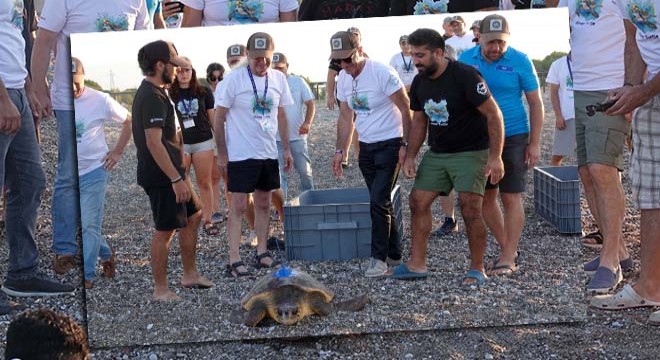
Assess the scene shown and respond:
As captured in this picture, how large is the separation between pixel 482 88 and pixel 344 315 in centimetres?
138

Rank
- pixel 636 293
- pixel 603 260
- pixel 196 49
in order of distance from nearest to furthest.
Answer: pixel 196 49
pixel 636 293
pixel 603 260

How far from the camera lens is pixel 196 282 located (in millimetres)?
5727

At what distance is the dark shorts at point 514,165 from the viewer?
5.79 metres

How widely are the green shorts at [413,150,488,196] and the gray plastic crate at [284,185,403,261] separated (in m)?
0.18

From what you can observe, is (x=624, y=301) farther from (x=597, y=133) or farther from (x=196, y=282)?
(x=196, y=282)

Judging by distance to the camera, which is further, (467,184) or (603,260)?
(603,260)

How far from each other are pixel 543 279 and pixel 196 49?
2.19 metres

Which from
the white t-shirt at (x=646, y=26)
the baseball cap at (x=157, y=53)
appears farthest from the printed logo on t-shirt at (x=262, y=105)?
the white t-shirt at (x=646, y=26)

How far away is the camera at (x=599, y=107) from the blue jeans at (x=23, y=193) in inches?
124

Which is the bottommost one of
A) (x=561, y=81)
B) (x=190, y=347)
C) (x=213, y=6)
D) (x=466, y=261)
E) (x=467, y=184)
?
(x=190, y=347)

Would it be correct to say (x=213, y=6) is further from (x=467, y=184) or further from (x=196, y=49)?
(x=467, y=184)

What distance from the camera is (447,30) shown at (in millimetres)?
5617

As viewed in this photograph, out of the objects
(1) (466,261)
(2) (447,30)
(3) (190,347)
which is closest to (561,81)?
(2) (447,30)

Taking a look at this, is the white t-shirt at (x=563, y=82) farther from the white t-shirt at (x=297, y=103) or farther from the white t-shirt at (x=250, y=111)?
the white t-shirt at (x=250, y=111)
